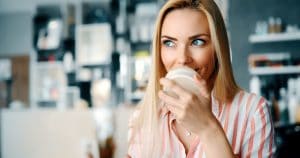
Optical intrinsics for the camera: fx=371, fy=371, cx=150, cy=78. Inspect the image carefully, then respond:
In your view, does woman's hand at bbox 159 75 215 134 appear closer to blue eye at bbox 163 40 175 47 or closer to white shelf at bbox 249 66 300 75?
blue eye at bbox 163 40 175 47

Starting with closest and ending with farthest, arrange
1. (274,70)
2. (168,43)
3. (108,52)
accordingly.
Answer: (168,43), (274,70), (108,52)

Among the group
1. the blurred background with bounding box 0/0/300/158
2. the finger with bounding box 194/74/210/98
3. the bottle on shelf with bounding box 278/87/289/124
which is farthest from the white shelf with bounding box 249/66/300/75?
the finger with bounding box 194/74/210/98

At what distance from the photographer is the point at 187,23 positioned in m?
0.76

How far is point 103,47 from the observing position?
346cm

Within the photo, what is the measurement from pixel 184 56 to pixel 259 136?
0.22 metres

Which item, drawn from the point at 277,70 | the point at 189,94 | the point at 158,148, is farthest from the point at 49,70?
the point at 189,94

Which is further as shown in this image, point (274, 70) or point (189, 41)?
point (274, 70)

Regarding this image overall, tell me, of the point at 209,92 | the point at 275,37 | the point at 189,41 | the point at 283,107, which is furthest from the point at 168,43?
the point at 275,37

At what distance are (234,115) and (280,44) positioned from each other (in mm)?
2656

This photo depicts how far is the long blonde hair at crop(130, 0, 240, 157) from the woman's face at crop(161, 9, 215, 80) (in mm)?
15

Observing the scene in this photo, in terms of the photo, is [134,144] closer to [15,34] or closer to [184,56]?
[184,56]

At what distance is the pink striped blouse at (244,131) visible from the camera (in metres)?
0.75

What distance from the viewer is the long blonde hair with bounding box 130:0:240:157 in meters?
0.78

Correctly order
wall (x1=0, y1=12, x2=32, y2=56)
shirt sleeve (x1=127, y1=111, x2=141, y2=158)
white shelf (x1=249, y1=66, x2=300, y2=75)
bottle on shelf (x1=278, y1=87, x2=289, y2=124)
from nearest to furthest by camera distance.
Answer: shirt sleeve (x1=127, y1=111, x2=141, y2=158) → bottle on shelf (x1=278, y1=87, x2=289, y2=124) → white shelf (x1=249, y1=66, x2=300, y2=75) → wall (x1=0, y1=12, x2=32, y2=56)
